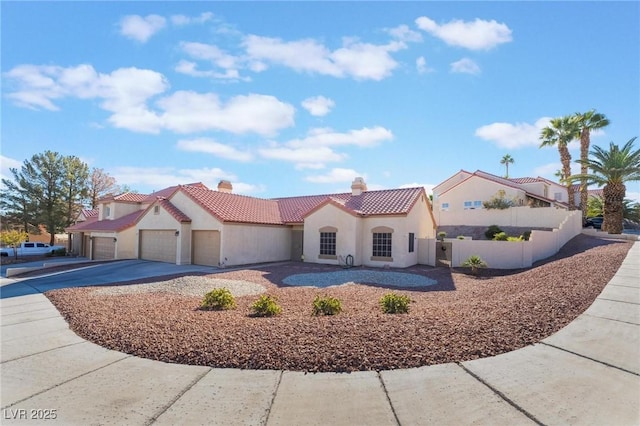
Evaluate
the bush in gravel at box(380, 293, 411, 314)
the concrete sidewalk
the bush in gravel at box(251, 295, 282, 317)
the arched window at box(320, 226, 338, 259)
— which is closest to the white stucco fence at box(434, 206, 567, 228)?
the arched window at box(320, 226, 338, 259)

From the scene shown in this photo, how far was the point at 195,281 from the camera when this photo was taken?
14.4 meters

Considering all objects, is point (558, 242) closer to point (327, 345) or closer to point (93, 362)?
point (327, 345)

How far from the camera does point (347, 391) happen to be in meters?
4.57

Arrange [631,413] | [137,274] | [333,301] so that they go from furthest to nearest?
[137,274]
[333,301]
[631,413]

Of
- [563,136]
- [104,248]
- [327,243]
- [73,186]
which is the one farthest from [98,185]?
[563,136]

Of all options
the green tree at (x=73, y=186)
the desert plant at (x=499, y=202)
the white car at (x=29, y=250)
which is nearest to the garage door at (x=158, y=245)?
the white car at (x=29, y=250)

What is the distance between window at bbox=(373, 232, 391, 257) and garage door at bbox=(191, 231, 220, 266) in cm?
975

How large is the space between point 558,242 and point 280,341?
22449 mm

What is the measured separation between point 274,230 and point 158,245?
7905 millimetres

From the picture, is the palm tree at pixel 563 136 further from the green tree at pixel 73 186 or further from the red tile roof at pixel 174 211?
the green tree at pixel 73 186

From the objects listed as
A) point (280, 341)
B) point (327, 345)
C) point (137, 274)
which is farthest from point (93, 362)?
point (137, 274)

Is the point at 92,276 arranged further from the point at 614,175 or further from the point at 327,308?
the point at 614,175

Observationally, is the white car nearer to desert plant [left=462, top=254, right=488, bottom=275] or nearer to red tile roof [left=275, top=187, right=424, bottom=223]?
red tile roof [left=275, top=187, right=424, bottom=223]

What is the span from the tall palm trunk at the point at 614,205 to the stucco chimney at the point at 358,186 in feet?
60.6
